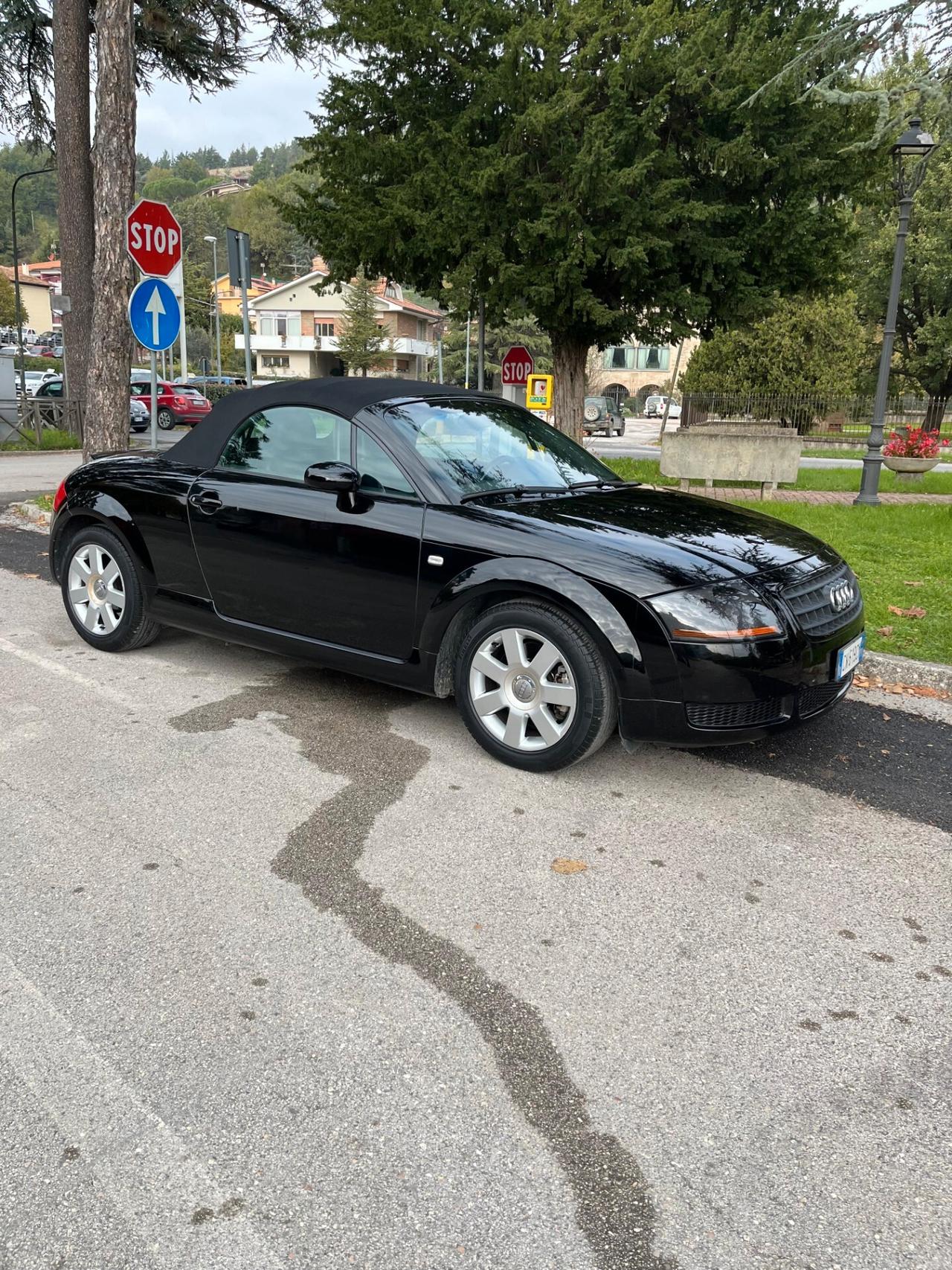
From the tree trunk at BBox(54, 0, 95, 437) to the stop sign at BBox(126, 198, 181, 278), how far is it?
264 inches

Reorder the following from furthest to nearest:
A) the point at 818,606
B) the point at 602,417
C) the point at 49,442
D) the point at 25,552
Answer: the point at 602,417, the point at 49,442, the point at 25,552, the point at 818,606

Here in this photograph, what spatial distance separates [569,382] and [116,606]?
551 inches

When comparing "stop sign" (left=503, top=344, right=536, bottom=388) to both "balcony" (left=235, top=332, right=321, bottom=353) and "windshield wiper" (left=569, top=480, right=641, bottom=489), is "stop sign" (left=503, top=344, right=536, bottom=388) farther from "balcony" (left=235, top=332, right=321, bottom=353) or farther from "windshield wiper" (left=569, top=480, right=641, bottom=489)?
"balcony" (left=235, top=332, right=321, bottom=353)


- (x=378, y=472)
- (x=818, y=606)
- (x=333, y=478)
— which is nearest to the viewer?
(x=818, y=606)

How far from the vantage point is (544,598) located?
3.96 meters

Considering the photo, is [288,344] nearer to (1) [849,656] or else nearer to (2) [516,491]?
(2) [516,491]

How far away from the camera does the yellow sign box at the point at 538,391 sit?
14477 millimetres

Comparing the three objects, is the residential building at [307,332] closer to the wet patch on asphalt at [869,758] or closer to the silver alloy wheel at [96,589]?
the silver alloy wheel at [96,589]

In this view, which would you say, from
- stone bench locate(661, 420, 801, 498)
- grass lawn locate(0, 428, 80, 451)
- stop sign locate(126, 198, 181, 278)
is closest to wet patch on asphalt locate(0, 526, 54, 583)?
stop sign locate(126, 198, 181, 278)

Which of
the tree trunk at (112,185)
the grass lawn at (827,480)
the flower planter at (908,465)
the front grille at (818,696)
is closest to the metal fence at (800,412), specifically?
the grass lawn at (827,480)

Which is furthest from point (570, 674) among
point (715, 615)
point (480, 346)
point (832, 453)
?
point (832, 453)

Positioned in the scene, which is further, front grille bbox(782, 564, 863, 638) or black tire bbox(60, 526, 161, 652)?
black tire bbox(60, 526, 161, 652)

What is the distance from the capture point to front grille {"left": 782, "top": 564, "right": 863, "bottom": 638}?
387 centimetres

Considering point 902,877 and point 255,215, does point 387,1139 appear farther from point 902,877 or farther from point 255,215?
point 255,215
